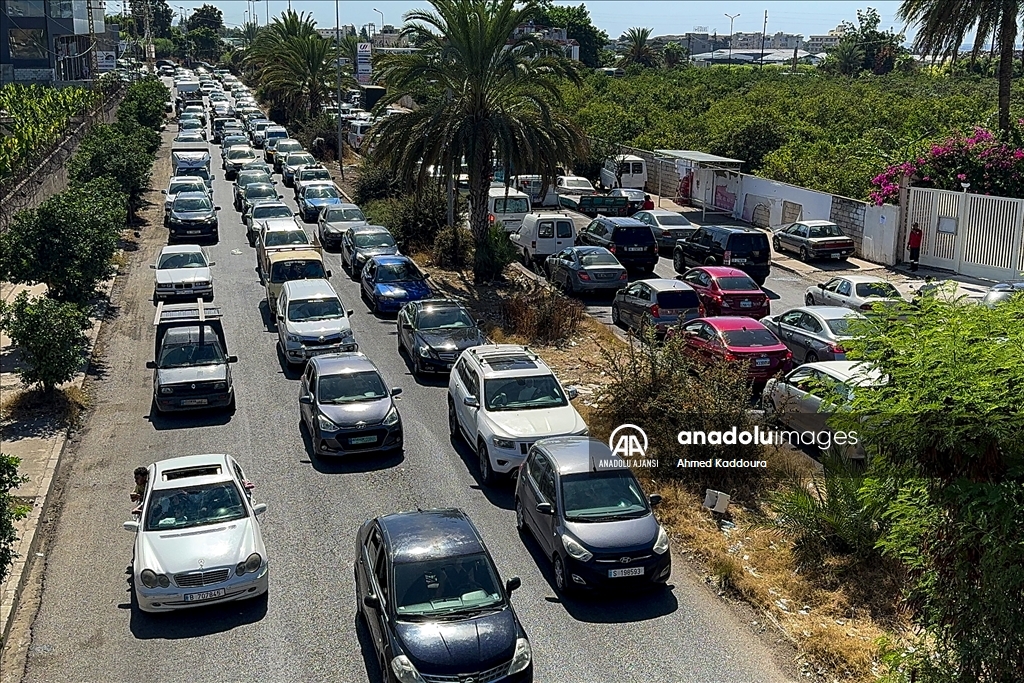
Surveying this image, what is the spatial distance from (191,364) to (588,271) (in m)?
12.1

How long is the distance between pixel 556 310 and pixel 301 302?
5992mm

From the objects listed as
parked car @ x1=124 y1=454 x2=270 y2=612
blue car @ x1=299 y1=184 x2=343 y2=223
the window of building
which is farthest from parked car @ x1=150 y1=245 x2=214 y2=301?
the window of building

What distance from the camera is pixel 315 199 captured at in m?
41.5

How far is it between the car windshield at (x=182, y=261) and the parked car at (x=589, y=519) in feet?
58.5

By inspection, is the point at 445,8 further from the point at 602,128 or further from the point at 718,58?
the point at 718,58

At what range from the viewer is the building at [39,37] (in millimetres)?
81438

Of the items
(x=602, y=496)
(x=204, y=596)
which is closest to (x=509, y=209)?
(x=602, y=496)

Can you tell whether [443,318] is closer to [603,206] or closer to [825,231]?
[825,231]

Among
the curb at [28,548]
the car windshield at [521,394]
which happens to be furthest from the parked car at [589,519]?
the curb at [28,548]

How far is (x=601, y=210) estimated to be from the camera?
41.6 meters

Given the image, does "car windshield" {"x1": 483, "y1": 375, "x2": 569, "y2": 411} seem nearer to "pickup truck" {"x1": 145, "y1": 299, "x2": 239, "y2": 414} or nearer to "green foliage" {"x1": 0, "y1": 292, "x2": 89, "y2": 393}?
"pickup truck" {"x1": 145, "y1": 299, "x2": 239, "y2": 414}

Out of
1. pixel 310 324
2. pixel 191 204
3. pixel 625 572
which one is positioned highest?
pixel 191 204

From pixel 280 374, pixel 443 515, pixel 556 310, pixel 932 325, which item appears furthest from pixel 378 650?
pixel 556 310

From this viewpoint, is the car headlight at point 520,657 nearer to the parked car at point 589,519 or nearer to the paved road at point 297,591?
the paved road at point 297,591
